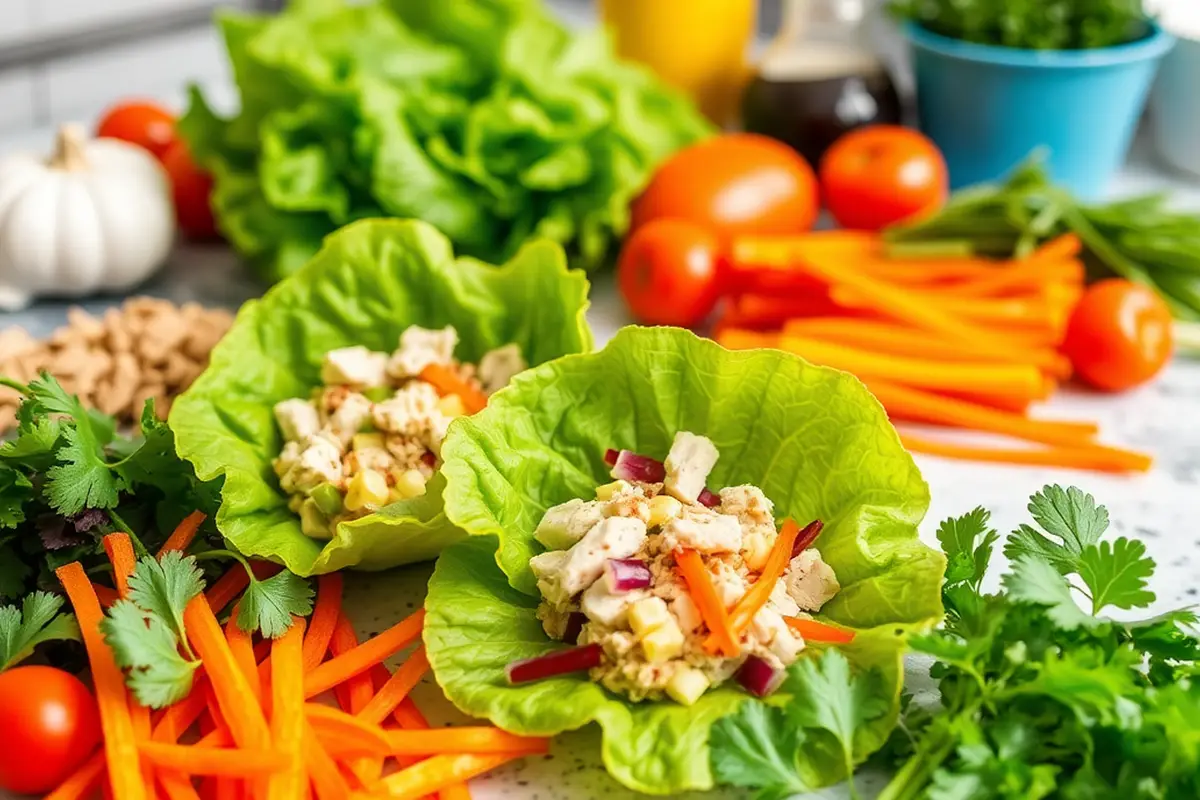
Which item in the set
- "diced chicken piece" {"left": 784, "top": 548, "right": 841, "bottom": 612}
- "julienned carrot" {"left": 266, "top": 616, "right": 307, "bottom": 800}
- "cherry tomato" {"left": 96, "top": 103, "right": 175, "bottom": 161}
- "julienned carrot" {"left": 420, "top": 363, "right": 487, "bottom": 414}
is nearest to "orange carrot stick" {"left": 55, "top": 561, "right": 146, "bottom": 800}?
"julienned carrot" {"left": 266, "top": 616, "right": 307, "bottom": 800}

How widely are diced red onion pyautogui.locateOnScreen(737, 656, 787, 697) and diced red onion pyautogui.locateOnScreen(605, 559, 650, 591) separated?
14 cm

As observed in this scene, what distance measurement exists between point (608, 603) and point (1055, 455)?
Result: 36.1 inches

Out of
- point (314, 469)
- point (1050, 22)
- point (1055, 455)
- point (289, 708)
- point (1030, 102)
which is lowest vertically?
point (1055, 455)

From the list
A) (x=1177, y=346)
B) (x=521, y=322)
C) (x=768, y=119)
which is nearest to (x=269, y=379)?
(x=521, y=322)

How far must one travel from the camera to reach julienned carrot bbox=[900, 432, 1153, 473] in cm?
185

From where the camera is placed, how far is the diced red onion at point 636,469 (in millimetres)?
1486

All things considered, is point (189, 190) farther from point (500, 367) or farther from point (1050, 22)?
point (1050, 22)

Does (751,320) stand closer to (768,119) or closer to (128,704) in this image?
(768,119)

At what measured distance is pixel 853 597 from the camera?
138 cm

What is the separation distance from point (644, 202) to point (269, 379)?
36.3 inches

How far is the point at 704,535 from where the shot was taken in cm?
133

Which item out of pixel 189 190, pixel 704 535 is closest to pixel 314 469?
pixel 704 535

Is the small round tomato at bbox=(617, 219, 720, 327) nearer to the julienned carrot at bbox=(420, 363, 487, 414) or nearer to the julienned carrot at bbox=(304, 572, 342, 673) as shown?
the julienned carrot at bbox=(420, 363, 487, 414)

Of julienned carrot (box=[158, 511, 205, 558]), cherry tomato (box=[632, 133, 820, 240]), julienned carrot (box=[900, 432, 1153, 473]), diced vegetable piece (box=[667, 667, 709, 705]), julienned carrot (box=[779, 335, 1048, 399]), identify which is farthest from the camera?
cherry tomato (box=[632, 133, 820, 240])
